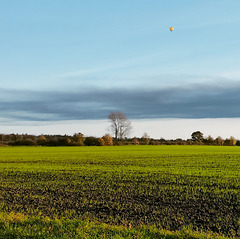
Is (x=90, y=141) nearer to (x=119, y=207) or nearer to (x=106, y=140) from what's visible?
(x=106, y=140)

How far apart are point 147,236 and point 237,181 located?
14677 mm

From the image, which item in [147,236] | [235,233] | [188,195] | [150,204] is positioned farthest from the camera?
[188,195]

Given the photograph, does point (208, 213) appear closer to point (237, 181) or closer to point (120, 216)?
point (120, 216)

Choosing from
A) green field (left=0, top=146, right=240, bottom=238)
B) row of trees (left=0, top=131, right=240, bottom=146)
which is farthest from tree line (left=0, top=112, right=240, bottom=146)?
green field (left=0, top=146, right=240, bottom=238)

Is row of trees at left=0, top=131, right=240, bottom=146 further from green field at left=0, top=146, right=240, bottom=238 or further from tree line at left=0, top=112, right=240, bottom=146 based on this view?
green field at left=0, top=146, right=240, bottom=238

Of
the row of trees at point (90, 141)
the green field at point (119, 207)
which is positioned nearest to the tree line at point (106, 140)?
the row of trees at point (90, 141)

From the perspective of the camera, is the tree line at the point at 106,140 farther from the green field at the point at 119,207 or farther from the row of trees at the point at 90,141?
the green field at the point at 119,207

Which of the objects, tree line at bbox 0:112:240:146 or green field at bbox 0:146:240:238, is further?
tree line at bbox 0:112:240:146

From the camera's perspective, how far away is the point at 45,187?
1905cm

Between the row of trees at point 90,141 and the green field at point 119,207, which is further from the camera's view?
the row of trees at point 90,141

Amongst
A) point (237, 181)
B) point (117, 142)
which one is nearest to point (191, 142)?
point (117, 142)

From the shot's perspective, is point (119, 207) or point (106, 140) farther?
point (106, 140)

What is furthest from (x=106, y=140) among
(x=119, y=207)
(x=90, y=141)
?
(x=119, y=207)

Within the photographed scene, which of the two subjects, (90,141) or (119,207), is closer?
(119,207)
